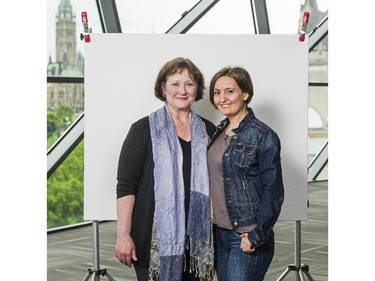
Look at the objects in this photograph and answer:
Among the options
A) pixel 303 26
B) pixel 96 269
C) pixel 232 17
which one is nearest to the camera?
pixel 303 26

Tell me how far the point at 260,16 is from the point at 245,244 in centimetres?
495

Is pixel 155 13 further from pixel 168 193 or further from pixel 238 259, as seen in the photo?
pixel 238 259

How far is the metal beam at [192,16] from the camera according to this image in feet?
20.1

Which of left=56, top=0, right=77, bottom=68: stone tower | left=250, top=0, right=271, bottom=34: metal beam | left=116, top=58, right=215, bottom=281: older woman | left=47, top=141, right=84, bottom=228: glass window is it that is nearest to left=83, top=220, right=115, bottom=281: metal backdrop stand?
left=116, top=58, right=215, bottom=281: older woman

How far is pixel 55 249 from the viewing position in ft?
19.0

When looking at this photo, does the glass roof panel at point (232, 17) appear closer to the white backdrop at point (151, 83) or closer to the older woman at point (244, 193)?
the white backdrop at point (151, 83)

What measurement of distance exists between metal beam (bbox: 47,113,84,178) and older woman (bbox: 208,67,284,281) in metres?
3.22

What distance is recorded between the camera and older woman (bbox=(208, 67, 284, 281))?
103 inches

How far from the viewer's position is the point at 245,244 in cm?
261

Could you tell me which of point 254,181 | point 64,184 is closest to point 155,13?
point 64,184

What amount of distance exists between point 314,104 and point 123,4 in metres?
3.75

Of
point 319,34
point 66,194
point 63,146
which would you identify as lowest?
point 66,194
